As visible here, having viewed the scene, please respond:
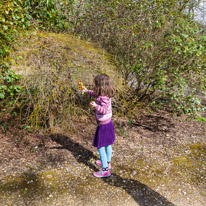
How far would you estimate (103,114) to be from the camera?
272 centimetres

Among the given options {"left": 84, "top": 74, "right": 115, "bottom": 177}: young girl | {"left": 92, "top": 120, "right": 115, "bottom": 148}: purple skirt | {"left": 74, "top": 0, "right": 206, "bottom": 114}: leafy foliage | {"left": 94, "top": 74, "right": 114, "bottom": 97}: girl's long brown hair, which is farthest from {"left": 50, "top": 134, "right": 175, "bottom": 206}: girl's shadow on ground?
{"left": 74, "top": 0, "right": 206, "bottom": 114}: leafy foliage

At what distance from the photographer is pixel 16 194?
2.57 m

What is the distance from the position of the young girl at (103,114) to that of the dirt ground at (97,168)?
302 mm

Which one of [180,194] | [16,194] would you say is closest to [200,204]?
[180,194]

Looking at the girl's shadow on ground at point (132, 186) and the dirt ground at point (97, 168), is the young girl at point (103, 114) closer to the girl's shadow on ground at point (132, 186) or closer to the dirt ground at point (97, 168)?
the girl's shadow on ground at point (132, 186)

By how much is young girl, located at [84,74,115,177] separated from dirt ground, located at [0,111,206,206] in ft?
0.99

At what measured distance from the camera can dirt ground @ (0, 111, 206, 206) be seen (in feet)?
8.54

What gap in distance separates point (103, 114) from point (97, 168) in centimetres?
98

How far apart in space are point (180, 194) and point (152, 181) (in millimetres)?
392

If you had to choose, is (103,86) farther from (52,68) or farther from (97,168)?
(97,168)

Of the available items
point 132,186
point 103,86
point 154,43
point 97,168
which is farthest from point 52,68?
point 154,43

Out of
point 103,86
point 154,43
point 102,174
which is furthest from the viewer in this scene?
point 154,43

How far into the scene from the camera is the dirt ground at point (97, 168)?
103 inches

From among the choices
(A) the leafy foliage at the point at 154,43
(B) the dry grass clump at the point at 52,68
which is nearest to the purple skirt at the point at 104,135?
(B) the dry grass clump at the point at 52,68
